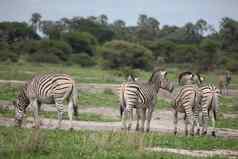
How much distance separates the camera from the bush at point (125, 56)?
61.6 m

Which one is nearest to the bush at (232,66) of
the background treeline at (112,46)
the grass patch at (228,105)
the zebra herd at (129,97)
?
the background treeline at (112,46)

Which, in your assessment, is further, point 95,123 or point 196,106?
point 95,123

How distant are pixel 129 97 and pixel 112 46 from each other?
48101mm

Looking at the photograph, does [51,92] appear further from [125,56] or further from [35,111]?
[125,56]

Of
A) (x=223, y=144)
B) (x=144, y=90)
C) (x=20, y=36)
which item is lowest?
(x=223, y=144)

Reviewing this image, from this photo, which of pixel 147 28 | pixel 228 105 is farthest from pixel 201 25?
pixel 228 105

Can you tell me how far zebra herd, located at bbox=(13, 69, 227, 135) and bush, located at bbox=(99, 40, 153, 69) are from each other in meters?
43.1

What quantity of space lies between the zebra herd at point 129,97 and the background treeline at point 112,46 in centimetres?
4317

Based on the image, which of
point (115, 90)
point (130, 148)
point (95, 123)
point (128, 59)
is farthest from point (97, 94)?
point (128, 59)

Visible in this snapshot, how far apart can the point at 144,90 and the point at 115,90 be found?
15815 mm

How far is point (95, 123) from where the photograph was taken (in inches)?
753

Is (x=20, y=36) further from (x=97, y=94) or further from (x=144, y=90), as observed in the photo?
(x=144, y=90)

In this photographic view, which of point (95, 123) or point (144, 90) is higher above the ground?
point (144, 90)

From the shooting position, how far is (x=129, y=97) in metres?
16.5
